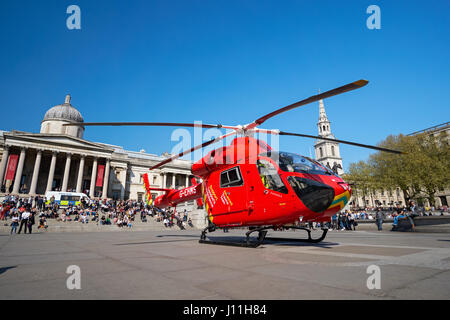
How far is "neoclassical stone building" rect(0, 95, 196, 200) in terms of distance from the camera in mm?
42406

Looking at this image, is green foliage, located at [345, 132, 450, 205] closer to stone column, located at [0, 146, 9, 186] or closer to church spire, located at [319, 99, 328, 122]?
church spire, located at [319, 99, 328, 122]

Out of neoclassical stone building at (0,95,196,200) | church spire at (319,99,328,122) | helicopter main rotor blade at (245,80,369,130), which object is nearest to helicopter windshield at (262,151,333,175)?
helicopter main rotor blade at (245,80,369,130)

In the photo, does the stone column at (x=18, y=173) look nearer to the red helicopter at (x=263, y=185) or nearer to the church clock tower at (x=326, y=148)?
the red helicopter at (x=263, y=185)

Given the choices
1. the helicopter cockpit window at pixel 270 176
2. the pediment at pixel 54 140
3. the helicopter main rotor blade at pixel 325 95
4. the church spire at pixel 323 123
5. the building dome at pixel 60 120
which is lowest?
the helicopter cockpit window at pixel 270 176

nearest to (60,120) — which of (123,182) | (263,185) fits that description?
(123,182)

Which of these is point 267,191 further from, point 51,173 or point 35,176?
point 35,176

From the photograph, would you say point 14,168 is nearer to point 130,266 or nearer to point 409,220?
point 130,266

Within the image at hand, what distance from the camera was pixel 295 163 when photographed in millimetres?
6371

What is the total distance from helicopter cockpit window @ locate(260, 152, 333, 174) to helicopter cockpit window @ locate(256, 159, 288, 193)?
0.23 m

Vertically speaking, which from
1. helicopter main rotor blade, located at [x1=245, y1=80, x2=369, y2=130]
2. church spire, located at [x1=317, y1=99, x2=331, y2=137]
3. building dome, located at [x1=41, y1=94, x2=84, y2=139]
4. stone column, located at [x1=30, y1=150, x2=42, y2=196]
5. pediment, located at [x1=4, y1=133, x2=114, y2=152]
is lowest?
helicopter main rotor blade, located at [x1=245, y1=80, x2=369, y2=130]

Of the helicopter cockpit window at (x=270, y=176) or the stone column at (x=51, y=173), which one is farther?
the stone column at (x=51, y=173)

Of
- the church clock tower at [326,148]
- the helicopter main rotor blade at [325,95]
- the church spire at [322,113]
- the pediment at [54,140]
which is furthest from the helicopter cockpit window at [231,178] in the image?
the church spire at [322,113]

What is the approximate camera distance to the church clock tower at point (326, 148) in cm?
7891
